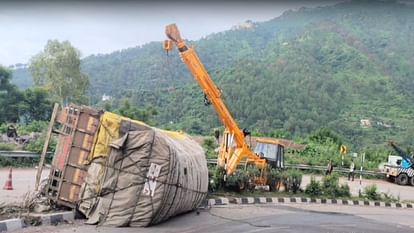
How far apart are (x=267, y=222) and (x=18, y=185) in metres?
8.15

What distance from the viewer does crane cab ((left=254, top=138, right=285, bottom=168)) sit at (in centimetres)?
2414

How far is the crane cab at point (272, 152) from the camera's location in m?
24.1

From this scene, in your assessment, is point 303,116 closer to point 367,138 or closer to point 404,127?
point 367,138

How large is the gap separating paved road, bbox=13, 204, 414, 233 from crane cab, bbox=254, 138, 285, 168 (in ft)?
23.2

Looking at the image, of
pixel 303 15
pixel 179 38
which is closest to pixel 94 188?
pixel 179 38

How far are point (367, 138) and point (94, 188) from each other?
185 feet

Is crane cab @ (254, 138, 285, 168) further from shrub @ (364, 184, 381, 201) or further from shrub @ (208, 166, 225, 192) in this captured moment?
shrub @ (208, 166, 225, 192)

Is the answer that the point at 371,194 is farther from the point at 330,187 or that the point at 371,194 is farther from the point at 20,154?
the point at 20,154

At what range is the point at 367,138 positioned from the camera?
2499 inches

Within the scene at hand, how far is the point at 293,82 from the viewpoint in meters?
73.9

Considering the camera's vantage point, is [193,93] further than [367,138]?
Yes

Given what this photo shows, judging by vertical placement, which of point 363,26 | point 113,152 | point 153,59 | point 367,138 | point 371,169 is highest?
point 363,26

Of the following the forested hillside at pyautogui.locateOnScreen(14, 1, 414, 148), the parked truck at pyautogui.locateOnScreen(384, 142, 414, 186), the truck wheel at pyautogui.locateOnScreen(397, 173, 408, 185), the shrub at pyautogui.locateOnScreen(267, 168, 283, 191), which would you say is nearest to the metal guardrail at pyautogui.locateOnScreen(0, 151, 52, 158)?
the shrub at pyautogui.locateOnScreen(267, 168, 283, 191)

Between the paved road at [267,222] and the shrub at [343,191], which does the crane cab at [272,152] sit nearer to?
the shrub at [343,191]
